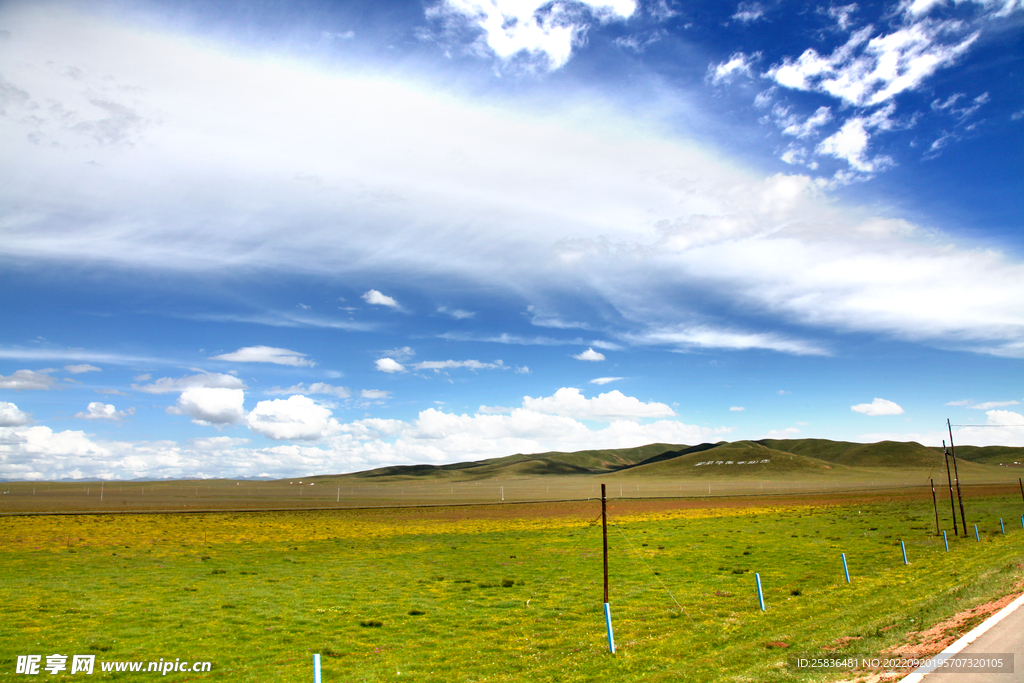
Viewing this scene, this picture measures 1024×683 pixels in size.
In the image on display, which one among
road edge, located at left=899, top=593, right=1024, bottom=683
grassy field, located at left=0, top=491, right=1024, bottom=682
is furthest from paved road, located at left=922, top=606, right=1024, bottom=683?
grassy field, located at left=0, top=491, right=1024, bottom=682

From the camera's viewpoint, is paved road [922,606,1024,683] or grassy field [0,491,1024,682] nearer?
paved road [922,606,1024,683]

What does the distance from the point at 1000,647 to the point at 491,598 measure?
72.5 feet

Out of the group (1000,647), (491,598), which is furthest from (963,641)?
(491,598)

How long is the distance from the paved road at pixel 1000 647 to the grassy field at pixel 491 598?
187 cm

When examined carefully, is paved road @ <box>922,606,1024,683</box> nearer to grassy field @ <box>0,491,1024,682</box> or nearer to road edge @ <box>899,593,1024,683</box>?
road edge @ <box>899,593,1024,683</box>

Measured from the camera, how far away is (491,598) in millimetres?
28875

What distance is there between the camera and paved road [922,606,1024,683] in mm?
10219

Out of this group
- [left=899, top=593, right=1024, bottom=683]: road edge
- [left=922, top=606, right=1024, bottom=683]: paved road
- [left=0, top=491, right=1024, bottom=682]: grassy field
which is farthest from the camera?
[left=0, top=491, right=1024, bottom=682]: grassy field

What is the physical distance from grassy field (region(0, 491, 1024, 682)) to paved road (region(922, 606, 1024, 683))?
Result: 1.87m

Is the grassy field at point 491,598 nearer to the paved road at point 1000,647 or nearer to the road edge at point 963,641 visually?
the road edge at point 963,641

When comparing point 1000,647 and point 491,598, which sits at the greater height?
point 1000,647

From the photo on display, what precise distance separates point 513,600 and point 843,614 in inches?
604

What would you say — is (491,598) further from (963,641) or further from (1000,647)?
(1000,647)

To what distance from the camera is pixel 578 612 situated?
25375 mm
